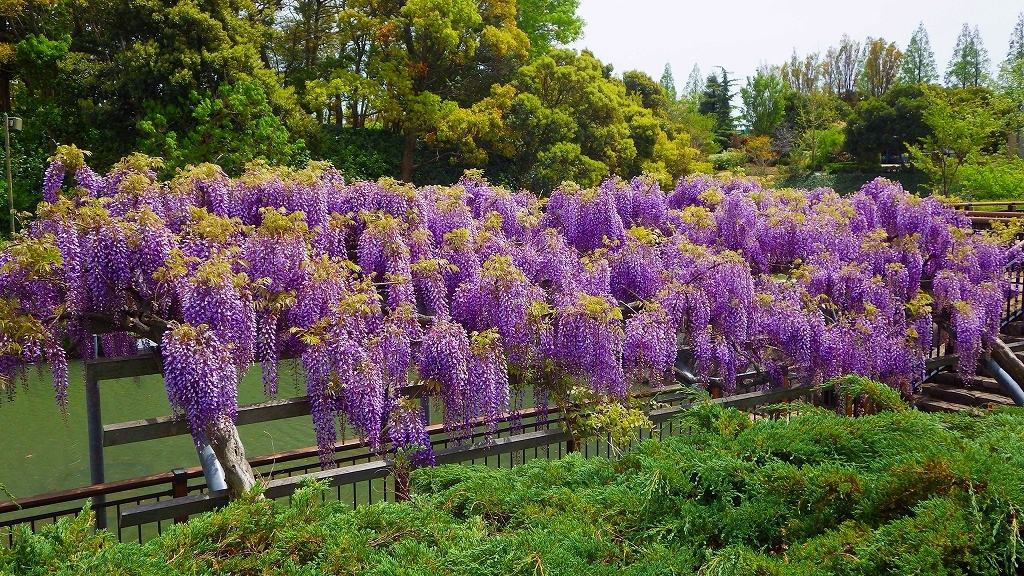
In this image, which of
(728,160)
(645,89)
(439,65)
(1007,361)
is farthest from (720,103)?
(1007,361)

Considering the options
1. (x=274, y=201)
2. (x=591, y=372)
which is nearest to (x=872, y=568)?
(x=591, y=372)

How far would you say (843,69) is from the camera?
56.9m

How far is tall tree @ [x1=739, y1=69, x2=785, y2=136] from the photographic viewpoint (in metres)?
43.9

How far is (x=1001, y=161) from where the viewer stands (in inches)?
938

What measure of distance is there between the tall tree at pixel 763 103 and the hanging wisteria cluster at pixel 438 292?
37.4m

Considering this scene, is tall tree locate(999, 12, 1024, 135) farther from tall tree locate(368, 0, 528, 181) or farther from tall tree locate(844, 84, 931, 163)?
tall tree locate(368, 0, 528, 181)

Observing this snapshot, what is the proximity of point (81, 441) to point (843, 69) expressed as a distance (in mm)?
59214

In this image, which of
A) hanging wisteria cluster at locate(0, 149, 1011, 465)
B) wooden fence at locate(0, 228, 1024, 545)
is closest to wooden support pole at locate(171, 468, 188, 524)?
wooden fence at locate(0, 228, 1024, 545)

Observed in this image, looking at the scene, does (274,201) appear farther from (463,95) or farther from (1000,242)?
(463,95)

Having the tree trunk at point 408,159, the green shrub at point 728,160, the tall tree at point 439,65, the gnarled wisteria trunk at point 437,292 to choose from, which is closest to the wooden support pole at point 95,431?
the gnarled wisteria trunk at point 437,292

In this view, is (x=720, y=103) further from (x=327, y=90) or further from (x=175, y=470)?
(x=175, y=470)

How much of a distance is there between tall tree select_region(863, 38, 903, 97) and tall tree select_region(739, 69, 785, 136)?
10.7 metres

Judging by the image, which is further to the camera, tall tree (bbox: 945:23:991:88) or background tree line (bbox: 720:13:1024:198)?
tall tree (bbox: 945:23:991:88)

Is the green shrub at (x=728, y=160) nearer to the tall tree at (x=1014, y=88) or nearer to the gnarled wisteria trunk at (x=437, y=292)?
the tall tree at (x=1014, y=88)
